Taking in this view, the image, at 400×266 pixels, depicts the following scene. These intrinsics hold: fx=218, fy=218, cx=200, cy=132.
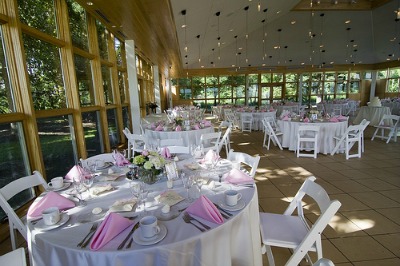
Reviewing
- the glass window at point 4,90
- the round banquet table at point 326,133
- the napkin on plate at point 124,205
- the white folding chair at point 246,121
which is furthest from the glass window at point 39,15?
the white folding chair at point 246,121

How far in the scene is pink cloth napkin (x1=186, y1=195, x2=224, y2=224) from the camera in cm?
127

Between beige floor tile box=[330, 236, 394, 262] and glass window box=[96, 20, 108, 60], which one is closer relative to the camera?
beige floor tile box=[330, 236, 394, 262]

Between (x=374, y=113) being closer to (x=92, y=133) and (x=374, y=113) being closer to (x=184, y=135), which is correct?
(x=184, y=135)

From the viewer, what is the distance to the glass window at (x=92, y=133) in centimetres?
450

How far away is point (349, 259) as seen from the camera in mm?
1946

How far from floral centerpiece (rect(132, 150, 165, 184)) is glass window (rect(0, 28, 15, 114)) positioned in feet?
6.42

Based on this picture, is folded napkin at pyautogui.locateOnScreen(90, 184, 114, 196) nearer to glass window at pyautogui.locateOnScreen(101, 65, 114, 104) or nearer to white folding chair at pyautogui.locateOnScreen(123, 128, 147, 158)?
white folding chair at pyautogui.locateOnScreen(123, 128, 147, 158)

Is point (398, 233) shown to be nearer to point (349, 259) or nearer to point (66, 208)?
point (349, 259)

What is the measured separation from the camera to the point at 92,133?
482cm

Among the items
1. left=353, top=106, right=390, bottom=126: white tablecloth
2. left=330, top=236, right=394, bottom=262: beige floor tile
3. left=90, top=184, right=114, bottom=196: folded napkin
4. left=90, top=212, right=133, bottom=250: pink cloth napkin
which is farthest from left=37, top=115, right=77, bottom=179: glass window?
left=353, top=106, right=390, bottom=126: white tablecloth

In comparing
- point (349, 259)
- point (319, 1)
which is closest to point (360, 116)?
point (319, 1)

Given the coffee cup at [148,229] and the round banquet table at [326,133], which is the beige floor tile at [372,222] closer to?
the coffee cup at [148,229]

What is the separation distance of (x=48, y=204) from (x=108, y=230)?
0.61 m

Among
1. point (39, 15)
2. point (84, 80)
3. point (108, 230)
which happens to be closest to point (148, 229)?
point (108, 230)
